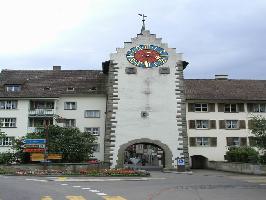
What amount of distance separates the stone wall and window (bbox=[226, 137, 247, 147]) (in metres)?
3.77

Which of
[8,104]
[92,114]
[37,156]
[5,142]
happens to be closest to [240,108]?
[92,114]

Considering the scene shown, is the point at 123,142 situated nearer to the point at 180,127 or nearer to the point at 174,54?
the point at 180,127

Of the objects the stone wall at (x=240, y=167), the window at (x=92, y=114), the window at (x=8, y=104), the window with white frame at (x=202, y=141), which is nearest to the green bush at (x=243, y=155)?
the stone wall at (x=240, y=167)

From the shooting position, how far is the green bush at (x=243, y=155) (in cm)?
4420

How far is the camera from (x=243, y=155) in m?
47.2

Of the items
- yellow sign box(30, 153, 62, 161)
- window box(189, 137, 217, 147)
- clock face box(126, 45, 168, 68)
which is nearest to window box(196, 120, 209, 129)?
window box(189, 137, 217, 147)

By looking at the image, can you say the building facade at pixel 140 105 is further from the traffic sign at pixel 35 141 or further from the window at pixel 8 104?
the traffic sign at pixel 35 141

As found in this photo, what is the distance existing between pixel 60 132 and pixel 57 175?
12.4 m

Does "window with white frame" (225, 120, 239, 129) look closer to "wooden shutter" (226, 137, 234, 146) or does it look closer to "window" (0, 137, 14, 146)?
"wooden shutter" (226, 137, 234, 146)

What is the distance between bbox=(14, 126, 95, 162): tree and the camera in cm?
4553

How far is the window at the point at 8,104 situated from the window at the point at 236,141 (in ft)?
91.9

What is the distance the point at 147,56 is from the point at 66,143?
15.1 m

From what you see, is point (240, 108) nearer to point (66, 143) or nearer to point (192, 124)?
point (192, 124)

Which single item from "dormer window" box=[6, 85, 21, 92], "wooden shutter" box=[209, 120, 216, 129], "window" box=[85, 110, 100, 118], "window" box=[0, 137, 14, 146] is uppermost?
"dormer window" box=[6, 85, 21, 92]
